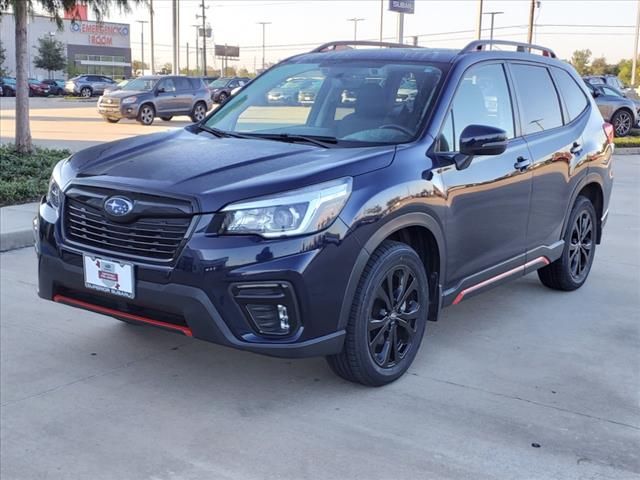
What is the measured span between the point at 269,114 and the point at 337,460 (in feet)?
7.75

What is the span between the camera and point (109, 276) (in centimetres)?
362

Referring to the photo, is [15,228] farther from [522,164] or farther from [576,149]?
[576,149]

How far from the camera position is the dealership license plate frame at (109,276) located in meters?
3.54

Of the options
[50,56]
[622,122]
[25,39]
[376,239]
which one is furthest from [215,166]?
[50,56]

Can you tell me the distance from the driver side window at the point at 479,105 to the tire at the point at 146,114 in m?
20.1

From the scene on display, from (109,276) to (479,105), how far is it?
2.46 m

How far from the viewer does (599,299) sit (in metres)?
5.88

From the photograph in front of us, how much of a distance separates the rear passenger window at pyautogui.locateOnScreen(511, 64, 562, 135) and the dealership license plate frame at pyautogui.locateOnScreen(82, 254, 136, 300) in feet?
9.36

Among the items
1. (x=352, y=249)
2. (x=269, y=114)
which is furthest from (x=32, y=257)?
(x=352, y=249)

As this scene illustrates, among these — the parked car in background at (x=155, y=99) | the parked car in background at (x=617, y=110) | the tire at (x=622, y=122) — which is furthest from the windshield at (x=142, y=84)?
the tire at (x=622, y=122)

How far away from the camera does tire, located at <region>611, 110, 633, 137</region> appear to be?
21.8 metres

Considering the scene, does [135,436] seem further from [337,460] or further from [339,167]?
[339,167]

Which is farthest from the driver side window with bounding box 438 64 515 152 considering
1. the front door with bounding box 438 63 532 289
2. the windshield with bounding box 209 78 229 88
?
the windshield with bounding box 209 78 229 88

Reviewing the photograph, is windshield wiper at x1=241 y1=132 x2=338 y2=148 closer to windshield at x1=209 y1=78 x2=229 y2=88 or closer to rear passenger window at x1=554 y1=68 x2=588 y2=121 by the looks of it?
rear passenger window at x1=554 y1=68 x2=588 y2=121
